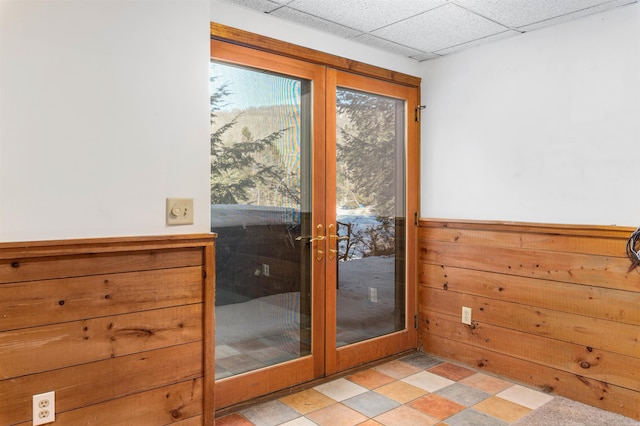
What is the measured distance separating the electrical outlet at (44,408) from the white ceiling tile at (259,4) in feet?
7.03

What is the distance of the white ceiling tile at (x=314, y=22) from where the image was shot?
2.73m

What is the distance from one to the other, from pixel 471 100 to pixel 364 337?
1.93 metres

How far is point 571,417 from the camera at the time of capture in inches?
105

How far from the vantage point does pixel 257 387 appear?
2783mm

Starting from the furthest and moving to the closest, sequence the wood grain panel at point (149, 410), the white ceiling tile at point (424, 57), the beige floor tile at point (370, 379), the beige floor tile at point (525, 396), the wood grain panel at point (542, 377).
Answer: the white ceiling tile at point (424, 57)
the beige floor tile at point (370, 379)
the beige floor tile at point (525, 396)
the wood grain panel at point (542, 377)
the wood grain panel at point (149, 410)

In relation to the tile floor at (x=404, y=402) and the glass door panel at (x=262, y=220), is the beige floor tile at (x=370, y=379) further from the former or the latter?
the glass door panel at (x=262, y=220)

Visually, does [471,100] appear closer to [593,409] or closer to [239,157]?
[239,157]

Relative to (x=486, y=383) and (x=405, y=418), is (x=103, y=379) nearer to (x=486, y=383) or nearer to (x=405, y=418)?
(x=405, y=418)

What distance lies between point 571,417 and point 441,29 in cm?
248

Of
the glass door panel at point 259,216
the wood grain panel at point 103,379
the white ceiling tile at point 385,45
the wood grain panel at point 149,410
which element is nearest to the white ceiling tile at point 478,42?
the white ceiling tile at point 385,45

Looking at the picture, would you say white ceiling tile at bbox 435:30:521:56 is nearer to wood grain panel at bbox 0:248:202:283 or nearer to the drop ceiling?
the drop ceiling

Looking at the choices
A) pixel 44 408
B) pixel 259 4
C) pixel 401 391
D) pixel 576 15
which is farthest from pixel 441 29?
pixel 44 408

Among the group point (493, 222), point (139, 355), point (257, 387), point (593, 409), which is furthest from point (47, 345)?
point (593, 409)

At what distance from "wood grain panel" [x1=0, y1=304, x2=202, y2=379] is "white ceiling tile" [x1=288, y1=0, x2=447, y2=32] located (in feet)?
5.85
